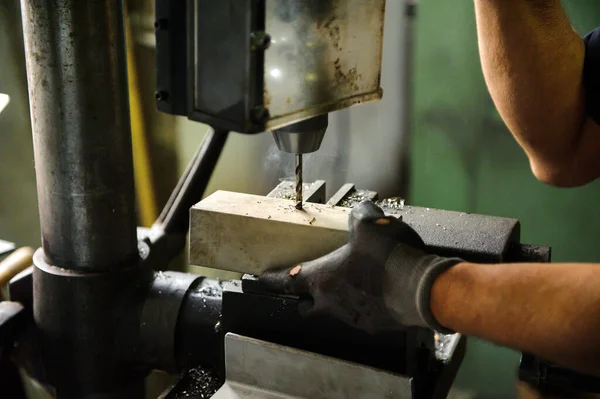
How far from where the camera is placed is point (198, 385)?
1.13 metres

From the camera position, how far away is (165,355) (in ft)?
3.85

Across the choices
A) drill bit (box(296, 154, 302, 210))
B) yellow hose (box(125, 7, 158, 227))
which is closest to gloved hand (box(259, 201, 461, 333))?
drill bit (box(296, 154, 302, 210))

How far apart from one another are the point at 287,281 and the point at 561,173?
0.69 meters

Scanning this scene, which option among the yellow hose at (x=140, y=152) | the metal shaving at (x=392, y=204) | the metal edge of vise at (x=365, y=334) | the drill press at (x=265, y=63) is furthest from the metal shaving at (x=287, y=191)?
the yellow hose at (x=140, y=152)

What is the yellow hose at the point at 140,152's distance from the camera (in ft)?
6.45

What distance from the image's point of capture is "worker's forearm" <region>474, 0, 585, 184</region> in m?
1.12

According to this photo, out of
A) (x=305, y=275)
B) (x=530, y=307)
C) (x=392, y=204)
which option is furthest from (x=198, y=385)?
(x=530, y=307)

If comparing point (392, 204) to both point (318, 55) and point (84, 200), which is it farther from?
point (84, 200)

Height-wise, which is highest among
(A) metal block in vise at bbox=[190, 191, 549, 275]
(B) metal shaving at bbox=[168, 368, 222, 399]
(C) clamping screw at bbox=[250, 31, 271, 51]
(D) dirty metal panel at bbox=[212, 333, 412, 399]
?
(C) clamping screw at bbox=[250, 31, 271, 51]

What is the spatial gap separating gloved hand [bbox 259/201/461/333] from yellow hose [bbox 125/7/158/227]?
124cm

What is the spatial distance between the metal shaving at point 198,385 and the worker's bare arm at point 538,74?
746mm

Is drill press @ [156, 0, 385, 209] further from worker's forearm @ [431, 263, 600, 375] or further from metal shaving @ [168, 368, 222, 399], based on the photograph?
metal shaving @ [168, 368, 222, 399]

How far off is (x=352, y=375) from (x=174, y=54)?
0.52 m

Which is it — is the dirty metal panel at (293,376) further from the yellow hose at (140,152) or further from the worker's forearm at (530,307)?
the yellow hose at (140,152)
